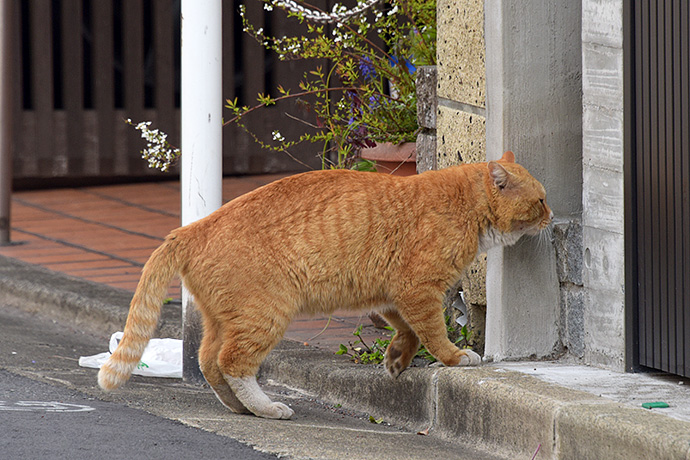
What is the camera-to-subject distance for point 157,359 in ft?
15.0

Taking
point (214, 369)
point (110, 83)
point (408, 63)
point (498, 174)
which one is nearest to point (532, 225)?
point (498, 174)

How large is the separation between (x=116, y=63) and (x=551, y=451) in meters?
7.33

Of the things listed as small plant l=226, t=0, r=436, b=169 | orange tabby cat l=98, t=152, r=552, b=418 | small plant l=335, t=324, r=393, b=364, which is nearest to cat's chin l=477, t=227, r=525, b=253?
orange tabby cat l=98, t=152, r=552, b=418

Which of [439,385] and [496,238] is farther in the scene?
[496,238]

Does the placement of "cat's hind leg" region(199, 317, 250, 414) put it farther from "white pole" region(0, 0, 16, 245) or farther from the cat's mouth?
"white pole" region(0, 0, 16, 245)

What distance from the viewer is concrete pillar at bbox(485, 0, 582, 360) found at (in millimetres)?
3842

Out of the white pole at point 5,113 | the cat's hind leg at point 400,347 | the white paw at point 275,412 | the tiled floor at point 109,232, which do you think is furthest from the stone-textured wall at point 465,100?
the white pole at point 5,113

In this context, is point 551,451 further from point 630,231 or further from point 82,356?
point 82,356

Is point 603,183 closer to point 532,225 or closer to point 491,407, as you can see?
point 532,225

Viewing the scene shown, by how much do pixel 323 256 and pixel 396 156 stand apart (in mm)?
1335

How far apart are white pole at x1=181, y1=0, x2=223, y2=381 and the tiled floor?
40.0 inches

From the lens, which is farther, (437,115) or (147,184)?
(147,184)

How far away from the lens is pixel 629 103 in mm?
3611

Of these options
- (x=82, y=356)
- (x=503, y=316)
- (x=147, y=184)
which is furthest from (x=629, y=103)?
(x=147, y=184)
